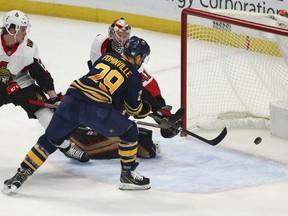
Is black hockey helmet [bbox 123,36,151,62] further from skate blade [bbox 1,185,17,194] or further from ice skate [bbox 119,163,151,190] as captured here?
skate blade [bbox 1,185,17,194]

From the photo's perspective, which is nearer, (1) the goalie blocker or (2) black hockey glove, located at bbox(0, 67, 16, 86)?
(2) black hockey glove, located at bbox(0, 67, 16, 86)

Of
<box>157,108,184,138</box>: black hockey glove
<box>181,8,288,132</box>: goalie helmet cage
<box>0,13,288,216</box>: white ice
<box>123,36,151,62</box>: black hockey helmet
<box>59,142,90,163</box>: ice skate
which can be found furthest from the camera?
<box>181,8,288,132</box>: goalie helmet cage

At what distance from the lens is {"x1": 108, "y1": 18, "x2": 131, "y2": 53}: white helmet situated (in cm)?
573

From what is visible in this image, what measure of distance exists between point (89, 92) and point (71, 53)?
3.49 metres

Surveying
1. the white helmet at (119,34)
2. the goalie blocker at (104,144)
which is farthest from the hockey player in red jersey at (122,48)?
the goalie blocker at (104,144)

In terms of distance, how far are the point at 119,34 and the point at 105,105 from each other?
2.61ft

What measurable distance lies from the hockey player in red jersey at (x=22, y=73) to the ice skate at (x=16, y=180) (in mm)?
471

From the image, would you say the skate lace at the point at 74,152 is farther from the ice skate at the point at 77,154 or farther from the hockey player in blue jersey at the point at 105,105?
the hockey player in blue jersey at the point at 105,105

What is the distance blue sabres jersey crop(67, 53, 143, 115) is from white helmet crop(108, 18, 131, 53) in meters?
0.63

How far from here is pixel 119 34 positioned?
5746 mm

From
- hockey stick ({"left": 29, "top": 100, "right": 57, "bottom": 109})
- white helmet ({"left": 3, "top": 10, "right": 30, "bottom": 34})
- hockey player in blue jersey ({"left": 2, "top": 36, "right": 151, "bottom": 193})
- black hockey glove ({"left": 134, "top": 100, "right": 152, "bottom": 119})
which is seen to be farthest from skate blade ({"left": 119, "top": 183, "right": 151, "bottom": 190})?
white helmet ({"left": 3, "top": 10, "right": 30, "bottom": 34})

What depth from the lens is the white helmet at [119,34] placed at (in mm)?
5734

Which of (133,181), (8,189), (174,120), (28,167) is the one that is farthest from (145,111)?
(8,189)

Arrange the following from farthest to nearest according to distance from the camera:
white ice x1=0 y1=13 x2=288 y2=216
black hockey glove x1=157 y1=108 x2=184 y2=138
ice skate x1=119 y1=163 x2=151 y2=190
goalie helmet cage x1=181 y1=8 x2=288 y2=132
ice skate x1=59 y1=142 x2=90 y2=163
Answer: goalie helmet cage x1=181 y1=8 x2=288 y2=132 → ice skate x1=59 y1=142 x2=90 y2=163 → black hockey glove x1=157 y1=108 x2=184 y2=138 → ice skate x1=119 y1=163 x2=151 y2=190 → white ice x1=0 y1=13 x2=288 y2=216
